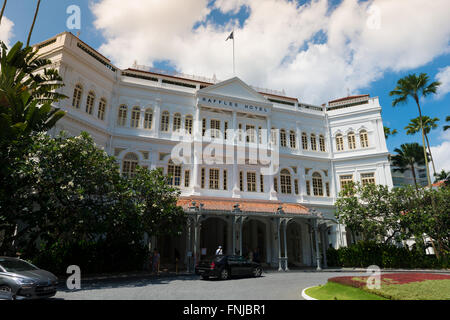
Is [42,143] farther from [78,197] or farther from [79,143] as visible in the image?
[78,197]

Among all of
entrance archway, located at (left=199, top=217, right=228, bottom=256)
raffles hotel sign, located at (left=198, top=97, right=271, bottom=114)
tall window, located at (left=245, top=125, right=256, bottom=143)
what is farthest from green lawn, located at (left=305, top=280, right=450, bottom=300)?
raffles hotel sign, located at (left=198, top=97, right=271, bottom=114)

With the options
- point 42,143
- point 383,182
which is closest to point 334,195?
point 383,182

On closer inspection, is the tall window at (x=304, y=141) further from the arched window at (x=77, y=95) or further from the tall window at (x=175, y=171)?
the arched window at (x=77, y=95)

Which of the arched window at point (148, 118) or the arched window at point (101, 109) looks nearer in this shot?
the arched window at point (101, 109)

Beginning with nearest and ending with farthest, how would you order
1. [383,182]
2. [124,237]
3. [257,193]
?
[124,237], [257,193], [383,182]

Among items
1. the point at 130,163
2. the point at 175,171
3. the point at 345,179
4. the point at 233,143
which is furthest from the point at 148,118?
the point at 345,179

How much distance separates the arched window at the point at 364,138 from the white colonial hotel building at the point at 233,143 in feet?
0.31

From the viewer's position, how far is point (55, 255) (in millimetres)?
15219

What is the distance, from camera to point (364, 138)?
3017 cm

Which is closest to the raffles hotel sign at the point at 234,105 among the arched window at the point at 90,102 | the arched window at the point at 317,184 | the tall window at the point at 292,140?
the tall window at the point at 292,140

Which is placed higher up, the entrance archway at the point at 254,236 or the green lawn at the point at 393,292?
the entrance archway at the point at 254,236

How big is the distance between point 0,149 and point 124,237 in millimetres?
7626

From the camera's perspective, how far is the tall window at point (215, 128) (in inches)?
1039

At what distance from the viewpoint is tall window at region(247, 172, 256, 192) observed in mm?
26427
